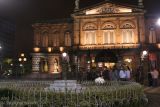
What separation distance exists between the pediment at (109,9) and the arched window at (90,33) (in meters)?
2.34

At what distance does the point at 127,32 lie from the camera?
189 feet

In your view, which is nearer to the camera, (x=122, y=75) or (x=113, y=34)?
(x=122, y=75)

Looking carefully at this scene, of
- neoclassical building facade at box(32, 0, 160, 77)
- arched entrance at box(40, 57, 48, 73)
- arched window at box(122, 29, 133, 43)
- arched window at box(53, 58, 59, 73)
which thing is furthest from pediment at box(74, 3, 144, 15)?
arched entrance at box(40, 57, 48, 73)

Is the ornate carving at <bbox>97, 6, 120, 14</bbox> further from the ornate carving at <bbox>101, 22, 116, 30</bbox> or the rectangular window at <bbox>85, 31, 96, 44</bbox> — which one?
the rectangular window at <bbox>85, 31, 96, 44</bbox>

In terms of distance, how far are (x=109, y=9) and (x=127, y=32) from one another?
17.2 feet

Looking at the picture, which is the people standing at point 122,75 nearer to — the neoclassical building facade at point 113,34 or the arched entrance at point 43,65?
the neoclassical building facade at point 113,34

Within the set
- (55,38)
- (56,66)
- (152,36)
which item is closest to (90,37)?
(55,38)

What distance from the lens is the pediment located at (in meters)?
57.4

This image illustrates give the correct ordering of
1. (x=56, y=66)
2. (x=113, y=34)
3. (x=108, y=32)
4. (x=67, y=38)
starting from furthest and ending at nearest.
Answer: (x=67, y=38) < (x=56, y=66) < (x=108, y=32) < (x=113, y=34)

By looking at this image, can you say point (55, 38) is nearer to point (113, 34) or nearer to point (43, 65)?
point (43, 65)

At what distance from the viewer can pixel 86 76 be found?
42156 millimetres

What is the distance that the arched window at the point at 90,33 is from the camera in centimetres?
5847

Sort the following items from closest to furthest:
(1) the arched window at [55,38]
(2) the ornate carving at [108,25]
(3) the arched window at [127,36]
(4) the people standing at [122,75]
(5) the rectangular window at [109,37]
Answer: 1. (4) the people standing at [122,75]
2. (3) the arched window at [127,36]
3. (5) the rectangular window at [109,37]
4. (2) the ornate carving at [108,25]
5. (1) the arched window at [55,38]

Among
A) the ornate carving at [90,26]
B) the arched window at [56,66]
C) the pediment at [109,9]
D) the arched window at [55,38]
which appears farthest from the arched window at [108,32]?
the arched window at [56,66]
